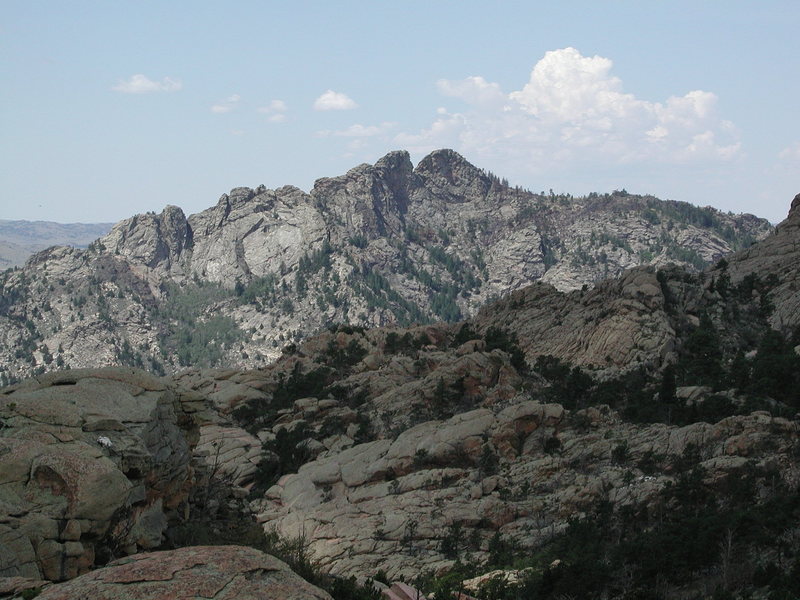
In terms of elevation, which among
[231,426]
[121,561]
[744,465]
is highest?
[121,561]

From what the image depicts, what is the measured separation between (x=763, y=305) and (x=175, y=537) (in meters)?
82.7

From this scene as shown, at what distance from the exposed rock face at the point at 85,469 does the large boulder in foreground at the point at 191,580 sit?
17.8 ft

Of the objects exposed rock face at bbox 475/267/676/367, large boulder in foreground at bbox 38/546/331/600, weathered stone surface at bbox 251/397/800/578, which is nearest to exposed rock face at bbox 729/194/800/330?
exposed rock face at bbox 475/267/676/367

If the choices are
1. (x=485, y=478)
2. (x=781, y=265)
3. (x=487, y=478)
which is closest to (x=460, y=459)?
(x=485, y=478)

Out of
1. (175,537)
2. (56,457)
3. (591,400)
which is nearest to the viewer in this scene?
(56,457)

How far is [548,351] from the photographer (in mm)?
95750

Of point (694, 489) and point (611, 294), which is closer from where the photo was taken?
point (694, 489)

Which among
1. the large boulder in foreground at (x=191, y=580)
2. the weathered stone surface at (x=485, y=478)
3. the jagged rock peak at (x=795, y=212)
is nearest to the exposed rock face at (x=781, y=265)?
the jagged rock peak at (x=795, y=212)

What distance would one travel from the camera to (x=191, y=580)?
52.6 ft

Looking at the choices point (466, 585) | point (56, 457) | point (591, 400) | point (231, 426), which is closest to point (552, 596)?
point (466, 585)

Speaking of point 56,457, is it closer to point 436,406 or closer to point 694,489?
point 694,489

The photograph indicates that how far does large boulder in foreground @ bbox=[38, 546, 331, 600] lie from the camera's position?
1573 centimetres

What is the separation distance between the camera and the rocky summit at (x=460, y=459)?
950 inches

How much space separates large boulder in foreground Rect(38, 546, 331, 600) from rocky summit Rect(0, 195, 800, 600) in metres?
0.06
